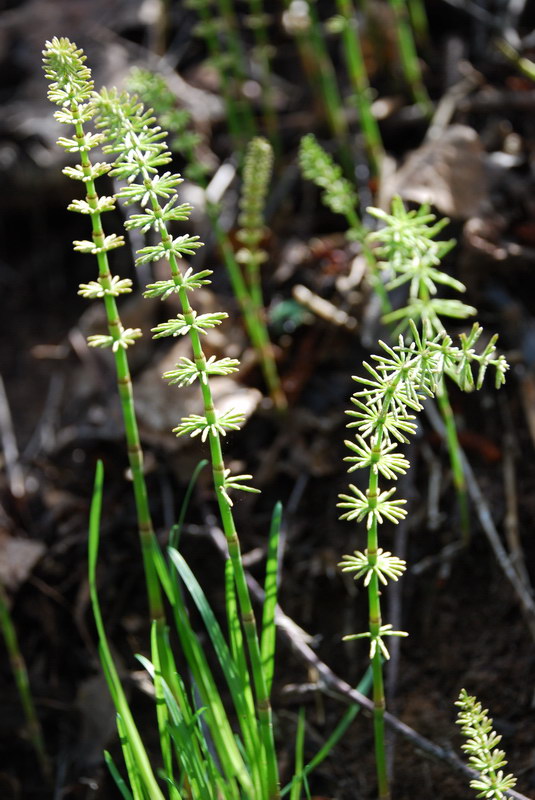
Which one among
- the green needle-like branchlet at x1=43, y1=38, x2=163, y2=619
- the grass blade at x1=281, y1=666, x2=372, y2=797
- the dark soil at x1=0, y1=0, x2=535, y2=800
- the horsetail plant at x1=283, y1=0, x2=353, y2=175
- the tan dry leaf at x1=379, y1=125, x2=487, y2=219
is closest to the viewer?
the green needle-like branchlet at x1=43, y1=38, x2=163, y2=619

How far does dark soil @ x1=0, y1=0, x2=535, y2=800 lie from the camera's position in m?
1.44

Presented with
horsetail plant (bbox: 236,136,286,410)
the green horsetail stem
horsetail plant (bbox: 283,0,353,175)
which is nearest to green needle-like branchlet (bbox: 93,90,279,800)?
horsetail plant (bbox: 236,136,286,410)

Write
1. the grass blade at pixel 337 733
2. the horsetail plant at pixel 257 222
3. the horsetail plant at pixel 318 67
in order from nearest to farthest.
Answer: the grass blade at pixel 337 733, the horsetail plant at pixel 257 222, the horsetail plant at pixel 318 67

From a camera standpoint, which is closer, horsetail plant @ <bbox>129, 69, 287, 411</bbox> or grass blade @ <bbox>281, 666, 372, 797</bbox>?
grass blade @ <bbox>281, 666, 372, 797</bbox>

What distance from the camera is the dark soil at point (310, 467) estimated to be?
1437 millimetres

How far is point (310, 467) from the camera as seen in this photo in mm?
1722

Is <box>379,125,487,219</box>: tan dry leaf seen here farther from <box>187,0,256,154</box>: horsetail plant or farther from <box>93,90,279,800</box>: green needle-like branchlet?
<box>93,90,279,800</box>: green needle-like branchlet

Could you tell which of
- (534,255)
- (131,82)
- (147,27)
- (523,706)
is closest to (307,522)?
(523,706)

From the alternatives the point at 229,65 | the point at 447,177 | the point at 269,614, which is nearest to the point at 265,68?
the point at 229,65

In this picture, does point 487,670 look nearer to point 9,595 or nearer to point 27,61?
point 9,595

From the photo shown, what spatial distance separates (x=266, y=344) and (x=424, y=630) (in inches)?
27.7

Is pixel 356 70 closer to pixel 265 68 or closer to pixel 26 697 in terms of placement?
pixel 265 68

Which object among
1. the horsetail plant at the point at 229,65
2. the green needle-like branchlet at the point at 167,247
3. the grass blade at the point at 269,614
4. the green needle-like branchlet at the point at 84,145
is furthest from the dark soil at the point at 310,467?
the green needle-like branchlet at the point at 84,145

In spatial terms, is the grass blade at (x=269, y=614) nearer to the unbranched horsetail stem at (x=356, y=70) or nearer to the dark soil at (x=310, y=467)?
the dark soil at (x=310, y=467)
